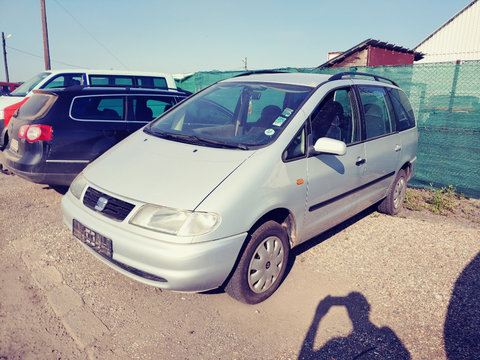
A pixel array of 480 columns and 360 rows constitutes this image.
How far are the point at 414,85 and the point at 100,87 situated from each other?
5.17m

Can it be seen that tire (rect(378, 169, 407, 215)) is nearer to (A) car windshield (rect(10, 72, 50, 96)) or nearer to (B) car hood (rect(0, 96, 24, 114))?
(B) car hood (rect(0, 96, 24, 114))

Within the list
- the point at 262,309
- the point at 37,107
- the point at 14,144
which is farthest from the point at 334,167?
the point at 14,144

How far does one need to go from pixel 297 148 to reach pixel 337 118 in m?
0.80

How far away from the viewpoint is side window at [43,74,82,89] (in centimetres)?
849

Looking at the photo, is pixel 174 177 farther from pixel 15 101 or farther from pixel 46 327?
pixel 15 101

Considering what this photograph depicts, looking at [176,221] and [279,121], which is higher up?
[279,121]

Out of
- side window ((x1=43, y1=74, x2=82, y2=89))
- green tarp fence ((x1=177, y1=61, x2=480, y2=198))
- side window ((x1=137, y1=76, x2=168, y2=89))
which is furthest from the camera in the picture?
side window ((x1=137, y1=76, x2=168, y2=89))

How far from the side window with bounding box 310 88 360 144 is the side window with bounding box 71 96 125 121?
3.06m

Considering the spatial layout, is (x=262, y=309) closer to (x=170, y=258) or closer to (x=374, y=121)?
(x=170, y=258)

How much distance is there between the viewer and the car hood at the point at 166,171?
251 cm

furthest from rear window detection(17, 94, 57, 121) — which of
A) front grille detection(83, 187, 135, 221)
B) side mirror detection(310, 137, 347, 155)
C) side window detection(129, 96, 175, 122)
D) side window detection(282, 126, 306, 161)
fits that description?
side mirror detection(310, 137, 347, 155)

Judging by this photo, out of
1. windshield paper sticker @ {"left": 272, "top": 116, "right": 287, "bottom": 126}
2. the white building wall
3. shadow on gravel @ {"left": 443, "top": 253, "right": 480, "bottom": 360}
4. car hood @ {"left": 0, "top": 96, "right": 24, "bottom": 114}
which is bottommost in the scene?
shadow on gravel @ {"left": 443, "top": 253, "right": 480, "bottom": 360}

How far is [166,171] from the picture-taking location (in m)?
2.76

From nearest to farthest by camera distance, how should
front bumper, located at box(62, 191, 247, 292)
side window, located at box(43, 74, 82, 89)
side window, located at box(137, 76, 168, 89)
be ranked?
front bumper, located at box(62, 191, 247, 292), side window, located at box(43, 74, 82, 89), side window, located at box(137, 76, 168, 89)
